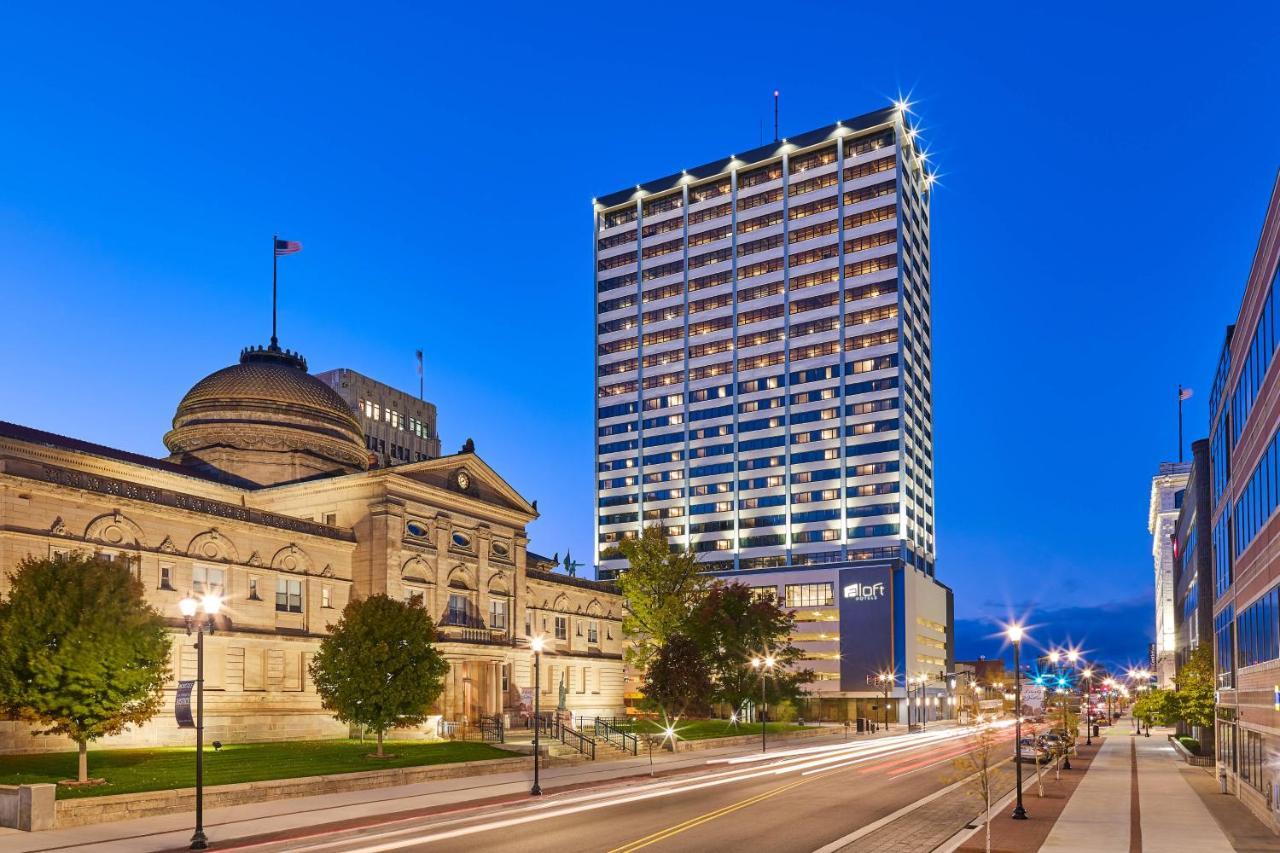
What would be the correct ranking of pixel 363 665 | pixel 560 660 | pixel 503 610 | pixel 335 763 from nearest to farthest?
pixel 335 763 < pixel 363 665 < pixel 503 610 < pixel 560 660

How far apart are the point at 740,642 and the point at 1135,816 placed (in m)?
51.6

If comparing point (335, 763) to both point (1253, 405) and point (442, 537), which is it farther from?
point (1253, 405)

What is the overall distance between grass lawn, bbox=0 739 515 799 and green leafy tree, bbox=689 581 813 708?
32.0 metres

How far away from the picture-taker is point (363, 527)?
64500 mm

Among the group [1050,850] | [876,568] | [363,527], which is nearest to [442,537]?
[363,527]

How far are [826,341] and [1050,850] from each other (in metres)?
137

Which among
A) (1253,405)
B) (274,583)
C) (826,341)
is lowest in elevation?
(274,583)

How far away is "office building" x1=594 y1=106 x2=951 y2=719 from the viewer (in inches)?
6038

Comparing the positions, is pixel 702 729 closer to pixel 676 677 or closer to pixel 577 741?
pixel 676 677

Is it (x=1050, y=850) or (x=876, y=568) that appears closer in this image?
(x=1050, y=850)

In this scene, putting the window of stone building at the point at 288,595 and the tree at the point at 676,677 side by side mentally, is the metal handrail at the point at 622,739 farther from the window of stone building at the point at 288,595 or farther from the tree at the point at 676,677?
the window of stone building at the point at 288,595

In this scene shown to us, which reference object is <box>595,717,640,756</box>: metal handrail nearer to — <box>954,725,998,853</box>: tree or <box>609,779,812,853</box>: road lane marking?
<box>954,725,998,853</box>: tree

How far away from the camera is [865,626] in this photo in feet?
479

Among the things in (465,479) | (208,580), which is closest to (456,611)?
(465,479)
